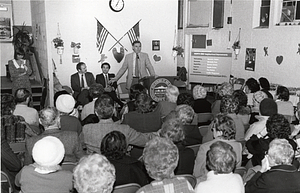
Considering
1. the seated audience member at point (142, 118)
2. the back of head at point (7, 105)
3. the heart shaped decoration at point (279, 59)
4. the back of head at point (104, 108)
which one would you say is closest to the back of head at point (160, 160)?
the back of head at point (104, 108)

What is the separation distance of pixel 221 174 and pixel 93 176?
917mm

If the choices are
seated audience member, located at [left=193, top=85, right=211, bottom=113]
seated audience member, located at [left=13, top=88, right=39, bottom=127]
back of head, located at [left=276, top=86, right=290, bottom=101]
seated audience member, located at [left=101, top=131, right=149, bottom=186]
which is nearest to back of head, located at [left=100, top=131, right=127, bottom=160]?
seated audience member, located at [left=101, top=131, right=149, bottom=186]

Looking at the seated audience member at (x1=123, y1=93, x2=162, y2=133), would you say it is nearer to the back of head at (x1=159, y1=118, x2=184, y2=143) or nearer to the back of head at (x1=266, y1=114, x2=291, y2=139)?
the back of head at (x1=159, y1=118, x2=184, y2=143)

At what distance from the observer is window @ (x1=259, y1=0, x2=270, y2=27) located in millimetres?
7535

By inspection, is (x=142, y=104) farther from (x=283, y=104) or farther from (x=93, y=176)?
(x=283, y=104)

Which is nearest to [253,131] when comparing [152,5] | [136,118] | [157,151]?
[136,118]

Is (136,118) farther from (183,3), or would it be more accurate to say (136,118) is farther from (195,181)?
(183,3)

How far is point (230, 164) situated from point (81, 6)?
659 centimetres

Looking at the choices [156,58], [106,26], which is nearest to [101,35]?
[106,26]

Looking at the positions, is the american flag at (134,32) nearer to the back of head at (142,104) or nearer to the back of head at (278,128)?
the back of head at (142,104)

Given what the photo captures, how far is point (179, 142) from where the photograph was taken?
298 cm

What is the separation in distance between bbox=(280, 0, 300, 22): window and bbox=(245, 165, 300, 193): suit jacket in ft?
17.2

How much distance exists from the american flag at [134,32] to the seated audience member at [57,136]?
5.53 m

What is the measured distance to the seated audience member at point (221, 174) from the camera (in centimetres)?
233
